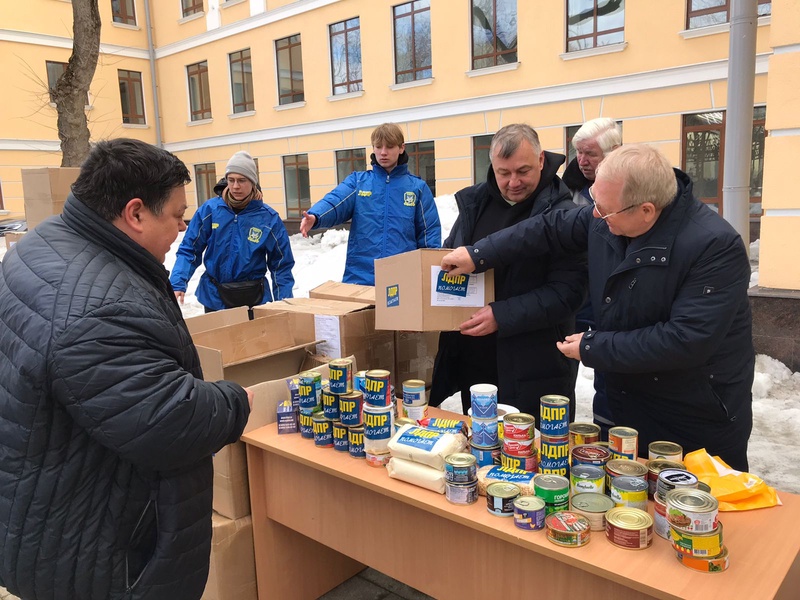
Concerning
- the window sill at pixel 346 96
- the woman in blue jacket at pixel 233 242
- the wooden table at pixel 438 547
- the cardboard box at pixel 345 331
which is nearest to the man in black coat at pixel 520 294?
the cardboard box at pixel 345 331

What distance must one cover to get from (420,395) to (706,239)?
109 cm

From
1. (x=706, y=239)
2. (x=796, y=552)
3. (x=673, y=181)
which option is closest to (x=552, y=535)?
(x=796, y=552)

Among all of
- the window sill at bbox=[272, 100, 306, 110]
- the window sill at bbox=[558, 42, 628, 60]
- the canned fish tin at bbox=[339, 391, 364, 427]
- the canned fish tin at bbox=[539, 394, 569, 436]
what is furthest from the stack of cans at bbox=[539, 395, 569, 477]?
the window sill at bbox=[272, 100, 306, 110]

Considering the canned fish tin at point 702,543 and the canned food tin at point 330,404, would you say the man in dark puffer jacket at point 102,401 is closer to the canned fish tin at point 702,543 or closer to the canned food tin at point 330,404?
the canned food tin at point 330,404

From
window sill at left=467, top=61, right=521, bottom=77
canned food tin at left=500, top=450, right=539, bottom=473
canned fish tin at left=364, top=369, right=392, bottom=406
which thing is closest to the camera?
canned food tin at left=500, top=450, right=539, bottom=473

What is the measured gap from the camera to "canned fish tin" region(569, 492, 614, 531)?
65.7 inches

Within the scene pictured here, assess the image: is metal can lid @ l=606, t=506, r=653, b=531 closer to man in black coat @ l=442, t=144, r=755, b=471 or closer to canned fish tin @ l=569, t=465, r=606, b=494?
canned fish tin @ l=569, t=465, r=606, b=494

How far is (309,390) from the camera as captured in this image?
2398mm

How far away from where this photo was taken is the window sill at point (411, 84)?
40.8 feet

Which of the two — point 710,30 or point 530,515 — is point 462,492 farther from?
point 710,30

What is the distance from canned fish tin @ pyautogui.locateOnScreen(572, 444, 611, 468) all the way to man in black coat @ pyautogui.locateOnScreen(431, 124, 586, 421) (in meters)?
0.73

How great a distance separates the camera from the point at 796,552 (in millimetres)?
1572

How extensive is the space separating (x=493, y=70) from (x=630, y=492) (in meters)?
10.9

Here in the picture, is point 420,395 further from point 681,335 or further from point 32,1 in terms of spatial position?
point 32,1
